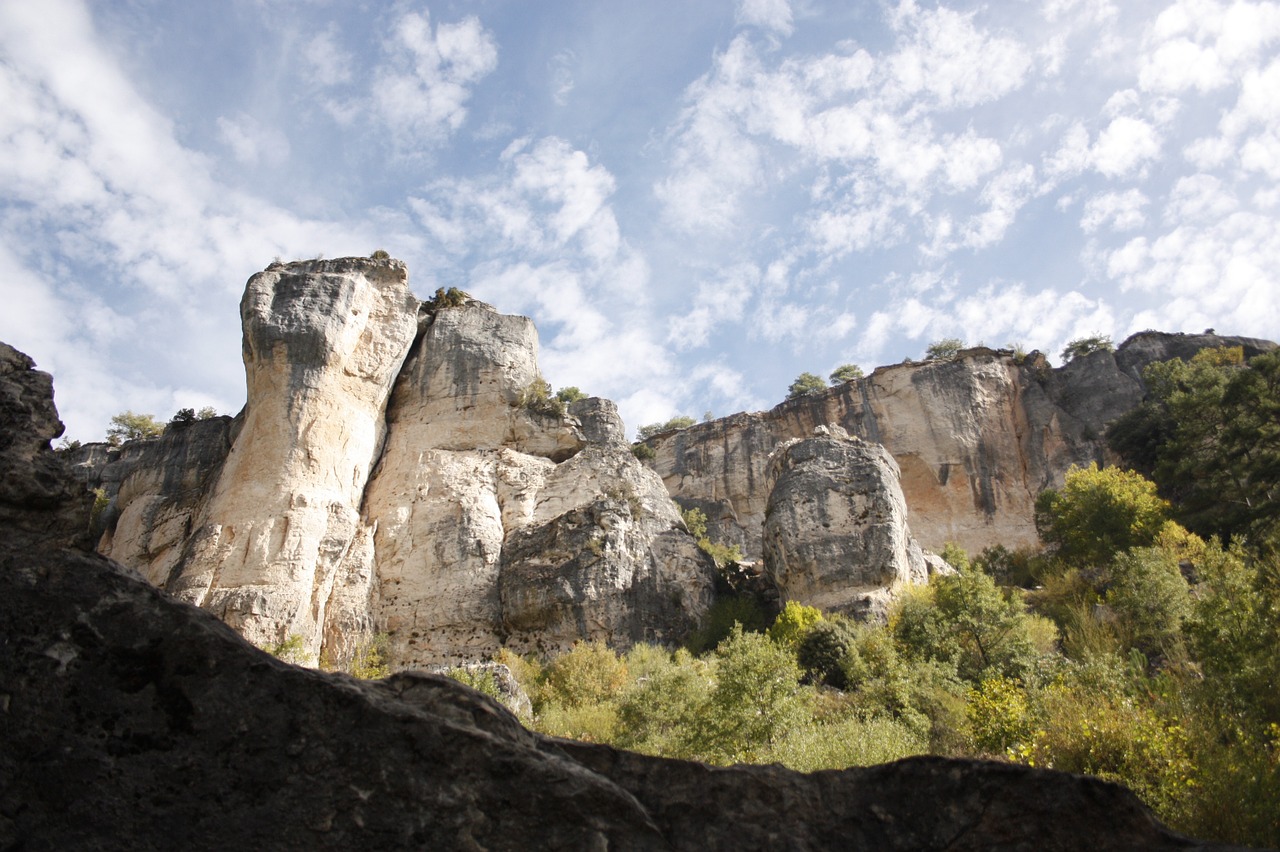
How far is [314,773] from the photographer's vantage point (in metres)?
4.48

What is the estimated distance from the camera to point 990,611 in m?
25.9

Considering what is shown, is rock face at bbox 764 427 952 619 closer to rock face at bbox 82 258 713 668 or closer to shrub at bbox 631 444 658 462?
rock face at bbox 82 258 713 668

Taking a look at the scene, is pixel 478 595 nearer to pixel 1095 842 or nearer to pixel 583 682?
pixel 583 682

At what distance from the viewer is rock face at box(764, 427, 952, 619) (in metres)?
30.2

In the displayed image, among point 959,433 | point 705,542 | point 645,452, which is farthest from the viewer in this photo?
point 645,452

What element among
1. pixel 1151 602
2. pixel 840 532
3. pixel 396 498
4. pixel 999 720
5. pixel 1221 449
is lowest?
pixel 999 720

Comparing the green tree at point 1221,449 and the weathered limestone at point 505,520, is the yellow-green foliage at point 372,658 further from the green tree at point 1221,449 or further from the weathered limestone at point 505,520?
the green tree at point 1221,449

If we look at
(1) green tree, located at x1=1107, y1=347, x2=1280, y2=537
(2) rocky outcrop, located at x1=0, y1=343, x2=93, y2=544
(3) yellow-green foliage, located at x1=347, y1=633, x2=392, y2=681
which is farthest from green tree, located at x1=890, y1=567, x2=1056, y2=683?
(2) rocky outcrop, located at x1=0, y1=343, x2=93, y2=544

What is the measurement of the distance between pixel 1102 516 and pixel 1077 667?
16916 millimetres

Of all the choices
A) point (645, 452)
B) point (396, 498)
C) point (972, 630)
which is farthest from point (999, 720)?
point (645, 452)

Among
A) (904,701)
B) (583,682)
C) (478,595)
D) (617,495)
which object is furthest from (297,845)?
(617,495)

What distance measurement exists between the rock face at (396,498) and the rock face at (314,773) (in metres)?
23.4

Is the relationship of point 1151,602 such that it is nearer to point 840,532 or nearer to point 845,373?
point 840,532

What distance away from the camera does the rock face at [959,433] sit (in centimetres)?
4756
